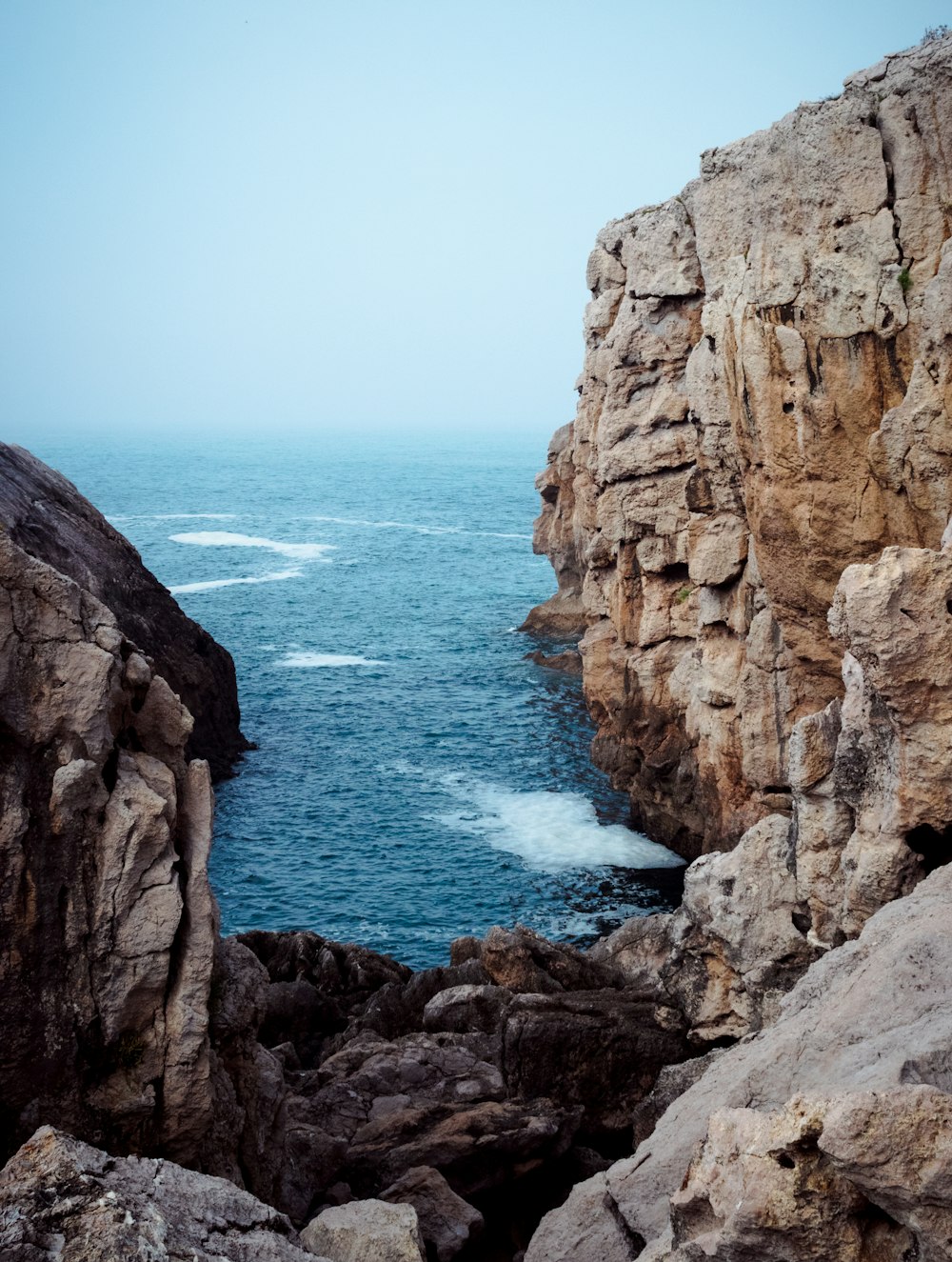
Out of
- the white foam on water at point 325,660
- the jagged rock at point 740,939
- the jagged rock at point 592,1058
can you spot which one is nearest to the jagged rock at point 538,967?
the jagged rock at point 592,1058

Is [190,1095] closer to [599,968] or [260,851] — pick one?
[599,968]

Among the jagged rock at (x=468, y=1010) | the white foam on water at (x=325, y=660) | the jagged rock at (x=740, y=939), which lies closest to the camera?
the jagged rock at (x=740, y=939)

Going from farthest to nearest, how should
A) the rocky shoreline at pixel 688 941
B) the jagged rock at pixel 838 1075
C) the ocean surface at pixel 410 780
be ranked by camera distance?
1. the ocean surface at pixel 410 780
2. the rocky shoreline at pixel 688 941
3. the jagged rock at pixel 838 1075

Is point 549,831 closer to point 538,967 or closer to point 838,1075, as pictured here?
point 538,967

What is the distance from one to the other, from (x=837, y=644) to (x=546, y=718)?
113 feet

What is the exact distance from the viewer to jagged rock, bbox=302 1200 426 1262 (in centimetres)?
1484

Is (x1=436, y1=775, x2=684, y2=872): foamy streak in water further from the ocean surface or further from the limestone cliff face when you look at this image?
the limestone cliff face

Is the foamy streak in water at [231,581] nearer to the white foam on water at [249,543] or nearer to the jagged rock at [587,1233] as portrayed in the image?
the white foam on water at [249,543]

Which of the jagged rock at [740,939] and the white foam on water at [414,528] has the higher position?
the white foam on water at [414,528]

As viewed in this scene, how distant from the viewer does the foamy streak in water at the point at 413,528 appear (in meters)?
160

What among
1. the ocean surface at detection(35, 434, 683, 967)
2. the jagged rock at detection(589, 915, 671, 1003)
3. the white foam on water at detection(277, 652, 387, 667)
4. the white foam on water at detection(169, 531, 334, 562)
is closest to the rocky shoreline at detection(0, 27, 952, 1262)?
the jagged rock at detection(589, 915, 671, 1003)

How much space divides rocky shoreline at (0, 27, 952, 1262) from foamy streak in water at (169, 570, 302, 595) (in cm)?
6943

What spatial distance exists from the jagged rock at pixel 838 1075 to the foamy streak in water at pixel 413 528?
142 meters

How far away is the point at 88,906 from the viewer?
1655 cm
